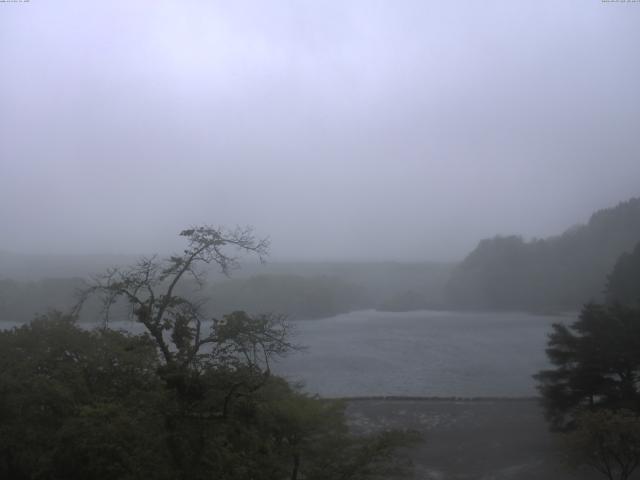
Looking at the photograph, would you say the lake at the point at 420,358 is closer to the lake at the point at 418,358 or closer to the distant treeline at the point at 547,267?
the lake at the point at 418,358

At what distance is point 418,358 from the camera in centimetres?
2486

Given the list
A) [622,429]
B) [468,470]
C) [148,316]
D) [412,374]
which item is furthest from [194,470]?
[412,374]

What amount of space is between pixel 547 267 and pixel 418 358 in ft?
106

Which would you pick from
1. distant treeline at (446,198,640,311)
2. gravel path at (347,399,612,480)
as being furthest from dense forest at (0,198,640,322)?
Result: gravel path at (347,399,612,480)

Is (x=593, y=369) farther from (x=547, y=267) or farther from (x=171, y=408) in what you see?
(x=547, y=267)

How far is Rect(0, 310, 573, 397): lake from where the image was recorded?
1874cm

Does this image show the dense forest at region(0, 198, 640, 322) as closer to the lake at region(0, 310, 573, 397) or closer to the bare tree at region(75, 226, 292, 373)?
the lake at region(0, 310, 573, 397)

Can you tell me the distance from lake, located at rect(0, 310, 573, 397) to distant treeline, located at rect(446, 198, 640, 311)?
32.1 feet

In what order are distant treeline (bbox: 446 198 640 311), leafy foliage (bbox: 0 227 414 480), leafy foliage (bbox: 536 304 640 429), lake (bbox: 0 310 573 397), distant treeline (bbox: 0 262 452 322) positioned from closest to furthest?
1. leafy foliage (bbox: 0 227 414 480)
2. leafy foliage (bbox: 536 304 640 429)
3. lake (bbox: 0 310 573 397)
4. distant treeline (bbox: 0 262 452 322)
5. distant treeline (bbox: 446 198 640 311)

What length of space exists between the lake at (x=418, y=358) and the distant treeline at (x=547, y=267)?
9784 millimetres

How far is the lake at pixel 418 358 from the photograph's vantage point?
61.5 ft

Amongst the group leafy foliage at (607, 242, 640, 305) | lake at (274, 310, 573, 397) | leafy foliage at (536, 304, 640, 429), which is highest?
leafy foliage at (607, 242, 640, 305)

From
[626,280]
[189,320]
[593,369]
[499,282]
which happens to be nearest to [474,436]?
[593,369]

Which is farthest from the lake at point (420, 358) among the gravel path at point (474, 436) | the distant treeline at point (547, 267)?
the distant treeline at point (547, 267)
